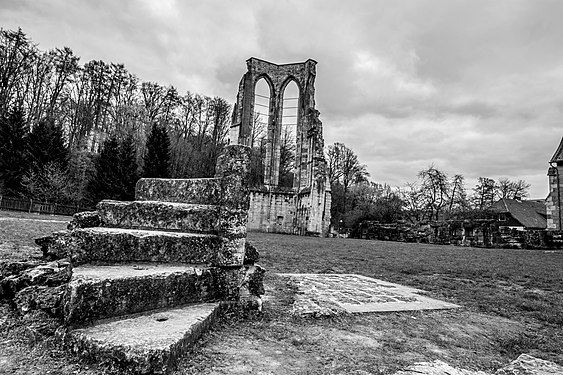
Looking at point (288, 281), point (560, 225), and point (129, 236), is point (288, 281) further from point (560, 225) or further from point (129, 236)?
point (560, 225)

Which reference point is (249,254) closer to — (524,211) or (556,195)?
(556,195)

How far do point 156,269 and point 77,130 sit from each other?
3332cm

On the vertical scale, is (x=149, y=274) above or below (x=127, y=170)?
below

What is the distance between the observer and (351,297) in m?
4.82

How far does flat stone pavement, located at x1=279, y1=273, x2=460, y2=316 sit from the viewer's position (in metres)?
4.11

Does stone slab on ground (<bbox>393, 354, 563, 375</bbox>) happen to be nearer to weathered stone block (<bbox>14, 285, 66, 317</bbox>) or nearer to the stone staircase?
the stone staircase

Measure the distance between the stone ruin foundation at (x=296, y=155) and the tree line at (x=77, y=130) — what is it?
794 cm

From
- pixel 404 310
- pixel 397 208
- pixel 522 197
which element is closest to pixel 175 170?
pixel 397 208

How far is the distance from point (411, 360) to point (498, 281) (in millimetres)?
5654

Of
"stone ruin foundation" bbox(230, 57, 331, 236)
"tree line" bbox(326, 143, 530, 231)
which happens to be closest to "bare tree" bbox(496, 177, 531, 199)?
"tree line" bbox(326, 143, 530, 231)

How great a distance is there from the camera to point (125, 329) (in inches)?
90.0

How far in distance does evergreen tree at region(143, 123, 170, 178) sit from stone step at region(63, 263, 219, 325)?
25893 millimetres

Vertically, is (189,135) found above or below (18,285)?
above

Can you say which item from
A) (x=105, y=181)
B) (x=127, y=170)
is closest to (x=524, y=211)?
(x=127, y=170)
